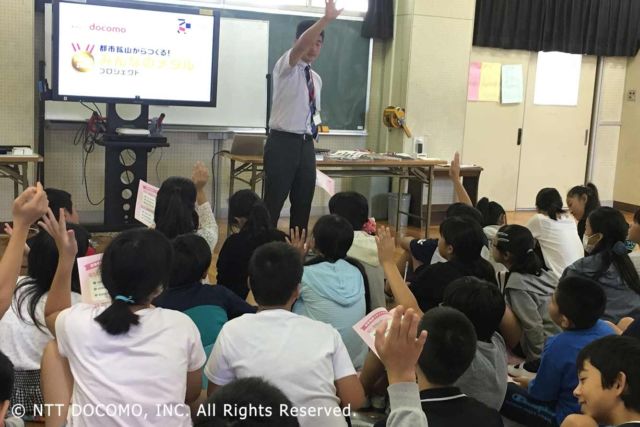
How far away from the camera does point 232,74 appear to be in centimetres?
589

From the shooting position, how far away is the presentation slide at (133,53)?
16.0 feet

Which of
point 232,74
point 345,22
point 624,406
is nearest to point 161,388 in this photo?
point 624,406

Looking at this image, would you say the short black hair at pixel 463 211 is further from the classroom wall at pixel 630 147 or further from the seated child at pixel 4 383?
the classroom wall at pixel 630 147

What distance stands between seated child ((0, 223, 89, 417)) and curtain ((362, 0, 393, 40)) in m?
4.81

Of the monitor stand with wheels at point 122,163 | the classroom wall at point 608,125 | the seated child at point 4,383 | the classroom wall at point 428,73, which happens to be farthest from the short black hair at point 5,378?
the classroom wall at point 608,125

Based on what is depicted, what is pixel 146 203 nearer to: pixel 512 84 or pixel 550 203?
pixel 550 203

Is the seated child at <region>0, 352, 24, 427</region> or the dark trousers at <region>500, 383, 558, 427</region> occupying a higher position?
the seated child at <region>0, 352, 24, 427</region>

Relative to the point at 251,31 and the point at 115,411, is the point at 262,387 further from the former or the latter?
the point at 251,31

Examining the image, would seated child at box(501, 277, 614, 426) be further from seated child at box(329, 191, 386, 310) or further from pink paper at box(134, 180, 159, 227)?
pink paper at box(134, 180, 159, 227)

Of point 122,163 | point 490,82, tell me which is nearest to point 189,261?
point 122,163

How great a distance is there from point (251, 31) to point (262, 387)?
5.12 metres

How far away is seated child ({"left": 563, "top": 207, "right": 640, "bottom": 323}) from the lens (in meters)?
2.89

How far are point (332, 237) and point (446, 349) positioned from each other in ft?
3.19

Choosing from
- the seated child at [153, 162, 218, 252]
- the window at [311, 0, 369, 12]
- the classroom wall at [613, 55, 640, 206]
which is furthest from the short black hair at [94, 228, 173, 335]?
the classroom wall at [613, 55, 640, 206]
